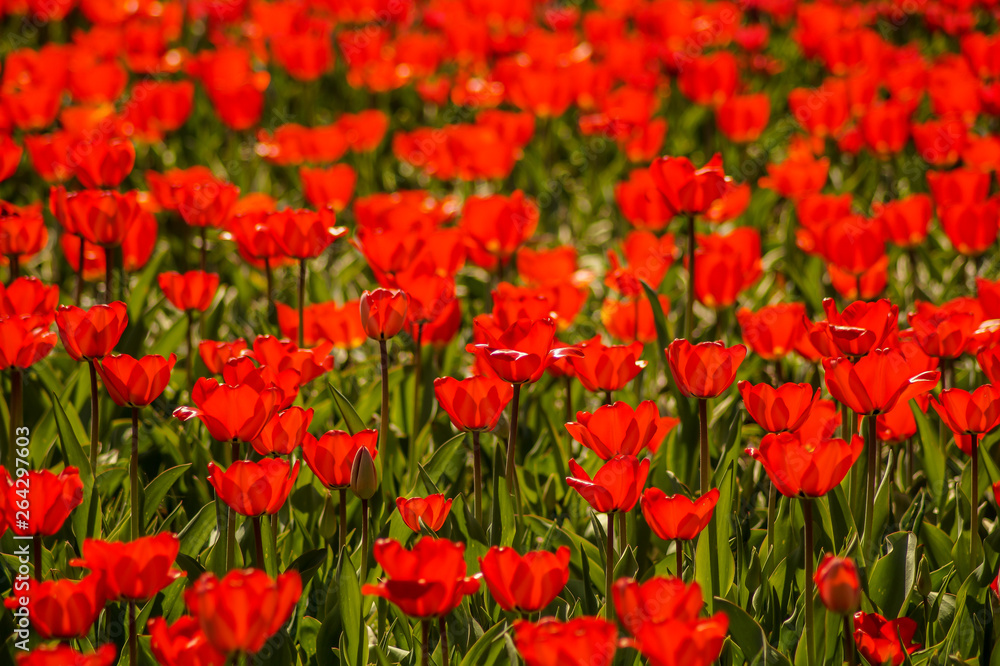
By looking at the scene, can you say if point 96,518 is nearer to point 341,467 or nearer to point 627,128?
point 341,467

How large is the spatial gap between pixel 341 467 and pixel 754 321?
4.19 feet

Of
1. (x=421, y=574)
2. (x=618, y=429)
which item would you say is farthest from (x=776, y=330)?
(x=421, y=574)

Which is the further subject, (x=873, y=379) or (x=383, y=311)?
(x=383, y=311)

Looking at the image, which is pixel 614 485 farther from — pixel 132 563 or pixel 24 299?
pixel 24 299

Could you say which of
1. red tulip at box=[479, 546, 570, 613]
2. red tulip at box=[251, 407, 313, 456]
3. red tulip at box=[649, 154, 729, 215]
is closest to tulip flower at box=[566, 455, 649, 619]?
red tulip at box=[479, 546, 570, 613]

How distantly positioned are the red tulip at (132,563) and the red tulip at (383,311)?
0.65 meters

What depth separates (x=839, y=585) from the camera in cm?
145

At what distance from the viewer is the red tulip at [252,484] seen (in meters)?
1.70

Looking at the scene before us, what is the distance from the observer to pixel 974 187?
355 cm

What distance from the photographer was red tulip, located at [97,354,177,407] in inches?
75.5

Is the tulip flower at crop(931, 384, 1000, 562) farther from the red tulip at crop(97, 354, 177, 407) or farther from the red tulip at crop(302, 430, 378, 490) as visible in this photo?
the red tulip at crop(97, 354, 177, 407)

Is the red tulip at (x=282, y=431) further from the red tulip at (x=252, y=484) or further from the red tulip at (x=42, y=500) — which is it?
the red tulip at (x=42, y=500)

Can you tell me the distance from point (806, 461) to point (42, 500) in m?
1.21

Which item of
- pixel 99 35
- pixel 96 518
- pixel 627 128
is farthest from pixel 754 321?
pixel 99 35
